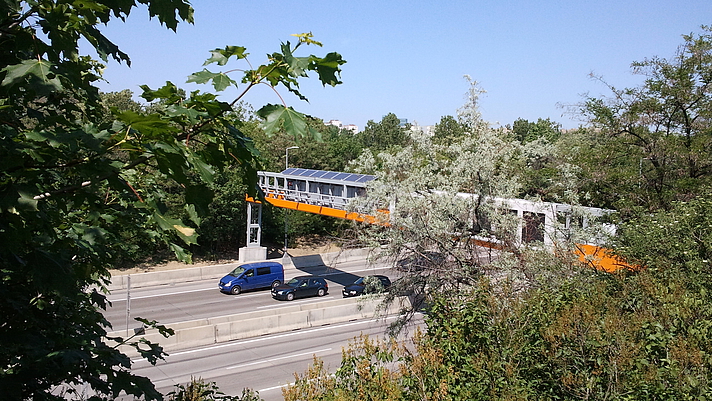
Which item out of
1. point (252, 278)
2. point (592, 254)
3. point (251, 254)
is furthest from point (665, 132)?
point (251, 254)

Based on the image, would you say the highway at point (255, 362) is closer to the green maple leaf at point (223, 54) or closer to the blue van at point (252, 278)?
the blue van at point (252, 278)

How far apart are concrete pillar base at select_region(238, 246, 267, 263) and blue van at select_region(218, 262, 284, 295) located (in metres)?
6.00

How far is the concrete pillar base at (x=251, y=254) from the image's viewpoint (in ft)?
111

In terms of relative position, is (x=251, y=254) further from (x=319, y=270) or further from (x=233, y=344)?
(x=233, y=344)

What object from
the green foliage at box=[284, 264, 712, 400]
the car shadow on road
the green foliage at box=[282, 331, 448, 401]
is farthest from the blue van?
the green foliage at box=[282, 331, 448, 401]

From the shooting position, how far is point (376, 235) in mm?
12469

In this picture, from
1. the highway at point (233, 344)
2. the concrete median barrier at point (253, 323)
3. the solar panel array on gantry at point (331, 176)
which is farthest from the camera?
the solar panel array on gantry at point (331, 176)

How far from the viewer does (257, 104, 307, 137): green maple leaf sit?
8.54ft

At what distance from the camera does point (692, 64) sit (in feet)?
49.5

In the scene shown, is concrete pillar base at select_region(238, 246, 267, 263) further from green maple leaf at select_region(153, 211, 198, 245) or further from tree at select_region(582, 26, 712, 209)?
green maple leaf at select_region(153, 211, 198, 245)

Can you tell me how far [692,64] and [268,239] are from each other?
3113 centimetres

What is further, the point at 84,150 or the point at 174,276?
the point at 174,276

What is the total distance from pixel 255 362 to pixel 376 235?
7596 mm

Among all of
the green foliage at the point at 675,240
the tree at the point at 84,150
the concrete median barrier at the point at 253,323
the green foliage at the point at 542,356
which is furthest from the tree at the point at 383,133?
the tree at the point at 84,150
